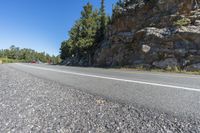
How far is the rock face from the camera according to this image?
44.7 feet

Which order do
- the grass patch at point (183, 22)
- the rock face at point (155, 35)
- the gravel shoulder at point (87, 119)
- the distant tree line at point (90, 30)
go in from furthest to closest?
the distant tree line at point (90, 30) < the grass patch at point (183, 22) < the rock face at point (155, 35) < the gravel shoulder at point (87, 119)

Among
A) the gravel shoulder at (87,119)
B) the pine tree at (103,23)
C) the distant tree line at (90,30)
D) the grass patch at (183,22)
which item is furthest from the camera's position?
the pine tree at (103,23)

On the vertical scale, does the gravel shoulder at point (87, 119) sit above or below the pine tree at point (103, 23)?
below

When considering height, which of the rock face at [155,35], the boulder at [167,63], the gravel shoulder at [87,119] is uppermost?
the rock face at [155,35]

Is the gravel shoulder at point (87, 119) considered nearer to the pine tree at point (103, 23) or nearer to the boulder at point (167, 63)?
the boulder at point (167, 63)

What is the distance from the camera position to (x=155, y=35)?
15844 mm

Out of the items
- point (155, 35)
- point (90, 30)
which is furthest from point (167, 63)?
point (90, 30)

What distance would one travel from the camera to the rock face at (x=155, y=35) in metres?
13.6

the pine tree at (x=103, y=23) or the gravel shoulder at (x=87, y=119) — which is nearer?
the gravel shoulder at (x=87, y=119)

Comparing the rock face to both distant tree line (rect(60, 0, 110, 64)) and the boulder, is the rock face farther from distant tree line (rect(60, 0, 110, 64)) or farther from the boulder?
distant tree line (rect(60, 0, 110, 64))

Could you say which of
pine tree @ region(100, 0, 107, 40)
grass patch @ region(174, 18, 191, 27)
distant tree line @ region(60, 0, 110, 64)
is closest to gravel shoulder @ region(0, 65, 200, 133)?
grass patch @ region(174, 18, 191, 27)

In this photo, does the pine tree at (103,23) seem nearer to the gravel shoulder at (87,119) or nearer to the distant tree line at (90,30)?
the distant tree line at (90,30)

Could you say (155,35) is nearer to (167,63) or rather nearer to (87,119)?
(167,63)

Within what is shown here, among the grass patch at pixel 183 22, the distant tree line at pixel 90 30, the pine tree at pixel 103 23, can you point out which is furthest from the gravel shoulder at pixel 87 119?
the pine tree at pixel 103 23
